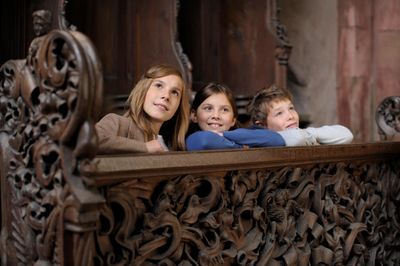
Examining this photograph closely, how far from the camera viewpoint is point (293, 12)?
5.24 meters

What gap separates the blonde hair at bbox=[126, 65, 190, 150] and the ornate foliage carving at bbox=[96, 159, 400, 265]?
1.62ft

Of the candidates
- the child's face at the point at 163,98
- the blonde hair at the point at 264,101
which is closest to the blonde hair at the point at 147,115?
the child's face at the point at 163,98

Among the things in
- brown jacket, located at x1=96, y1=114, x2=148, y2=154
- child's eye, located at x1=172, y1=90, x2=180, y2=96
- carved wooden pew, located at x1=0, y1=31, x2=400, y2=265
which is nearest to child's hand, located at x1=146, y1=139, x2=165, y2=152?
brown jacket, located at x1=96, y1=114, x2=148, y2=154

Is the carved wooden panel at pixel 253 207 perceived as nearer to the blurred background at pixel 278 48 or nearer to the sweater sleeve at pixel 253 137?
the sweater sleeve at pixel 253 137

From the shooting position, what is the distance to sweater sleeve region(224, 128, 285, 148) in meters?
2.49

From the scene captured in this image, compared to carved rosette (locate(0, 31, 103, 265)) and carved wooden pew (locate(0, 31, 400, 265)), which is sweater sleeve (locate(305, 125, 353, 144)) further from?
carved rosette (locate(0, 31, 103, 265))

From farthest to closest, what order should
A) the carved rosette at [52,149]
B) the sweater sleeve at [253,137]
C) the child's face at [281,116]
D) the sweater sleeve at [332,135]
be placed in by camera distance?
1. the child's face at [281,116]
2. the sweater sleeve at [332,135]
3. the sweater sleeve at [253,137]
4. the carved rosette at [52,149]

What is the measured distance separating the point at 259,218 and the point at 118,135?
25.1 inches

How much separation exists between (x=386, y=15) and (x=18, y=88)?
11.1 ft

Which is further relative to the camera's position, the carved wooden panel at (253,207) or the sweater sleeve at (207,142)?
the sweater sleeve at (207,142)

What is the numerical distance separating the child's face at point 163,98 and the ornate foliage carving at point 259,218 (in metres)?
0.54

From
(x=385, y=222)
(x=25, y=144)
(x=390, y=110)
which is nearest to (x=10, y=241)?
(x=25, y=144)

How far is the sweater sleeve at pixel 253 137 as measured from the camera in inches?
98.1

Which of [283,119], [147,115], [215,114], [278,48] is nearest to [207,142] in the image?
[147,115]
